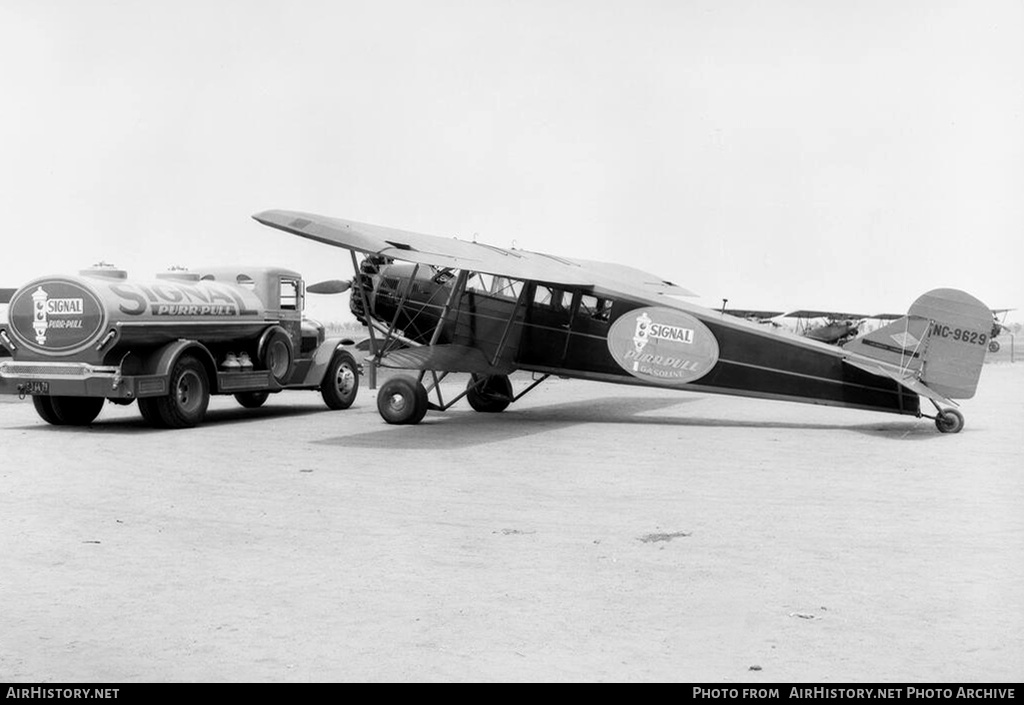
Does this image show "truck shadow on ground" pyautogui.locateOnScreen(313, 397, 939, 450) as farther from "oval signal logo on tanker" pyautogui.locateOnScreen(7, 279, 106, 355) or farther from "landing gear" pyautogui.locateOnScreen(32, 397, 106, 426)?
"landing gear" pyautogui.locateOnScreen(32, 397, 106, 426)

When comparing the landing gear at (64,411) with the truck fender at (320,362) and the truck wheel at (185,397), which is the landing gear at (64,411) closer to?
the truck wheel at (185,397)

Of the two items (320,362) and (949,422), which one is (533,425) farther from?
(949,422)

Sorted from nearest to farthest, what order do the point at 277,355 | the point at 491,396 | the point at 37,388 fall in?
the point at 37,388
the point at 277,355
the point at 491,396

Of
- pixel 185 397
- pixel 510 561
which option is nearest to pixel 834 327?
pixel 185 397

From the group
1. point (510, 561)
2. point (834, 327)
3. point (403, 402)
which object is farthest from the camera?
point (834, 327)

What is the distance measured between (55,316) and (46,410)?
208 cm

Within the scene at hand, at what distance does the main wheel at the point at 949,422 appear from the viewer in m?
14.8

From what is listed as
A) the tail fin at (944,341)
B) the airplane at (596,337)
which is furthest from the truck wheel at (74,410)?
the tail fin at (944,341)

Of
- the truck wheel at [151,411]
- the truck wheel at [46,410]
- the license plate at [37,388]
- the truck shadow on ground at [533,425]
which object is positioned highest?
the truck shadow on ground at [533,425]

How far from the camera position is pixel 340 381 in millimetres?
19188

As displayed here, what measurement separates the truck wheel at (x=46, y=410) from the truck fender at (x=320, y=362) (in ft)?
14.0

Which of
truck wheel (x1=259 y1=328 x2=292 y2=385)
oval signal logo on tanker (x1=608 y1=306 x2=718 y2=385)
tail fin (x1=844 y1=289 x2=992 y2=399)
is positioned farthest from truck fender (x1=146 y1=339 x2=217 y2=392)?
tail fin (x1=844 y1=289 x2=992 y2=399)
